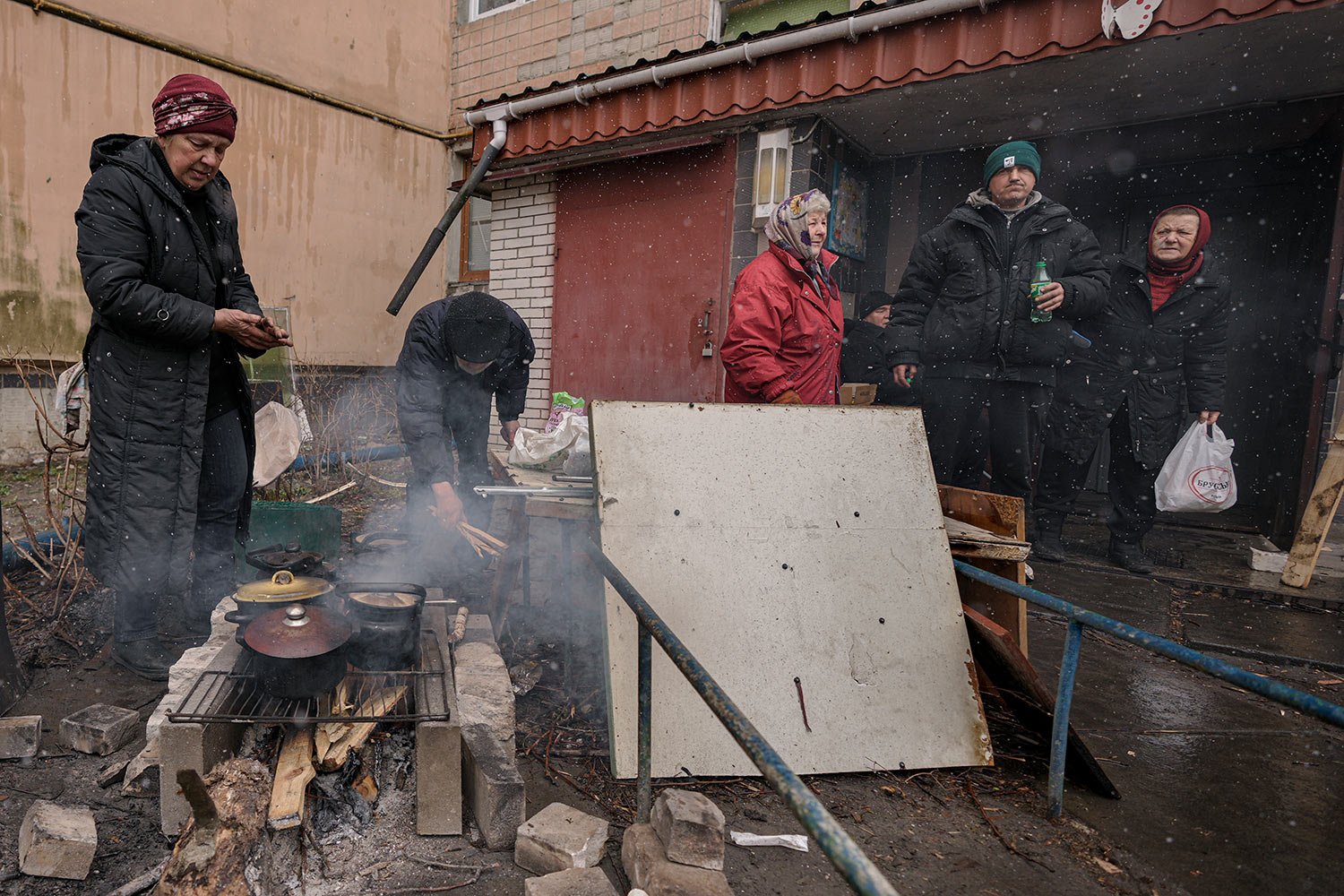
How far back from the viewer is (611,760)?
2326mm

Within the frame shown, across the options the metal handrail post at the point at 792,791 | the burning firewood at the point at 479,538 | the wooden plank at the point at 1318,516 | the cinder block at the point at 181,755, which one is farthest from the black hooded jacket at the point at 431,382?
the wooden plank at the point at 1318,516

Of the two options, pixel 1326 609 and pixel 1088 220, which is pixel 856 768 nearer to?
pixel 1326 609

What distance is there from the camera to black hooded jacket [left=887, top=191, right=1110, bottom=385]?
4.11 metres

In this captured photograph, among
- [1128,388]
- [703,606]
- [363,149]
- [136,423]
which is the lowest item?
[703,606]

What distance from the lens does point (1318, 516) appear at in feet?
13.6

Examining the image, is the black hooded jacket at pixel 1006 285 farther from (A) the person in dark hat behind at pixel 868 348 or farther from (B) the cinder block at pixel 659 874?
(B) the cinder block at pixel 659 874

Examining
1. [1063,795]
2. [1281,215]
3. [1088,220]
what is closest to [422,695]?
[1063,795]

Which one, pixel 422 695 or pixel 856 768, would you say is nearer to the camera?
pixel 422 695

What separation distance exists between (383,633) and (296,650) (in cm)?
34

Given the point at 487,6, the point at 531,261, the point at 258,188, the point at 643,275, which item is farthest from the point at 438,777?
the point at 487,6

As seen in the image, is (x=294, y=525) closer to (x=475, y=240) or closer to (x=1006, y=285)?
(x=1006, y=285)

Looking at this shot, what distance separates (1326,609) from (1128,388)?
160 cm

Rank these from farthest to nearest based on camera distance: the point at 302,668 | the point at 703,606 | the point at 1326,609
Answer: the point at 1326,609, the point at 703,606, the point at 302,668

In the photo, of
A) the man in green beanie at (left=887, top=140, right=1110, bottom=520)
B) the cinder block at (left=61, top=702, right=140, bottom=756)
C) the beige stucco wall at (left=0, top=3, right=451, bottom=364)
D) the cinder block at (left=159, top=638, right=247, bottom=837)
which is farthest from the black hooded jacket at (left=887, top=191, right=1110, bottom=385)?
the beige stucco wall at (left=0, top=3, right=451, bottom=364)
